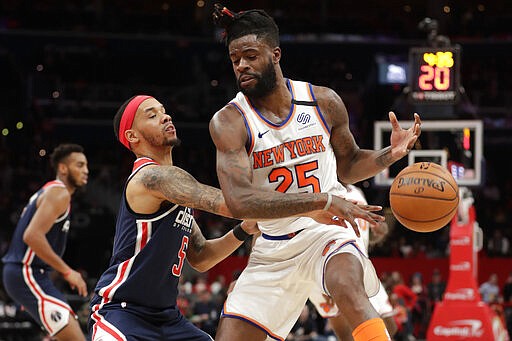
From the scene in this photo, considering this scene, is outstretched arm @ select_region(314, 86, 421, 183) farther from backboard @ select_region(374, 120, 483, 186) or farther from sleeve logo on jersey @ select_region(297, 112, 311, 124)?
backboard @ select_region(374, 120, 483, 186)

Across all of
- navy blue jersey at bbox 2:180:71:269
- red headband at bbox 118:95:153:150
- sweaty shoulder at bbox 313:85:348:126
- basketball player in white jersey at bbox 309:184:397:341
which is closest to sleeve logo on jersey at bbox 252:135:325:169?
sweaty shoulder at bbox 313:85:348:126

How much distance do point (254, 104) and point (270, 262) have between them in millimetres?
911

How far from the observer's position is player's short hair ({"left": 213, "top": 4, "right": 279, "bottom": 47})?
15.7ft

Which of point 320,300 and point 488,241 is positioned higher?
point 320,300

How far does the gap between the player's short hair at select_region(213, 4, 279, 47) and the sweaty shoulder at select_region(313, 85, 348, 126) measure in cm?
42

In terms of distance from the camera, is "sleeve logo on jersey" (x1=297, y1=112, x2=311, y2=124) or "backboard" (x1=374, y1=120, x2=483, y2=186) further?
"backboard" (x1=374, y1=120, x2=483, y2=186)

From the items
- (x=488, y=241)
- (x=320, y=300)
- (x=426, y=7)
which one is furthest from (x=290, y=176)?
(x=426, y=7)

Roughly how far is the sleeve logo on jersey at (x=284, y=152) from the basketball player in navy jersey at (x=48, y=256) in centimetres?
282

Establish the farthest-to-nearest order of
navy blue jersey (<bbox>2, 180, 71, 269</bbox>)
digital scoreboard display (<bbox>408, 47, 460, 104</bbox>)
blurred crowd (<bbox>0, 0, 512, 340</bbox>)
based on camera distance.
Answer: blurred crowd (<bbox>0, 0, 512, 340</bbox>) → digital scoreboard display (<bbox>408, 47, 460, 104</bbox>) → navy blue jersey (<bbox>2, 180, 71, 269</bbox>)

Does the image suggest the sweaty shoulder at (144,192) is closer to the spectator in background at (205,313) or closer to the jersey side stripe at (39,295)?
the jersey side stripe at (39,295)

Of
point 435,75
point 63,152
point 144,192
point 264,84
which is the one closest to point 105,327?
point 144,192

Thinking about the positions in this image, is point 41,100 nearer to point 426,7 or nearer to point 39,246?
point 426,7

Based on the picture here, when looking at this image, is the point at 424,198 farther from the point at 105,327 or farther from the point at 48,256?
the point at 48,256

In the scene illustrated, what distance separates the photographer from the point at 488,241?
2073 cm
